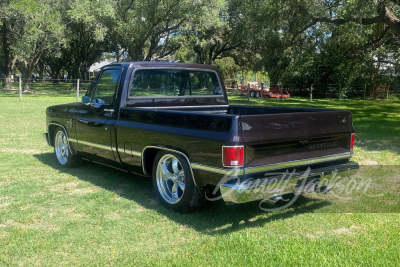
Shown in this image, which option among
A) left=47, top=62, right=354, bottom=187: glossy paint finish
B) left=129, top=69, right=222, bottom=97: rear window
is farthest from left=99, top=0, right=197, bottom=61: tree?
left=47, top=62, right=354, bottom=187: glossy paint finish

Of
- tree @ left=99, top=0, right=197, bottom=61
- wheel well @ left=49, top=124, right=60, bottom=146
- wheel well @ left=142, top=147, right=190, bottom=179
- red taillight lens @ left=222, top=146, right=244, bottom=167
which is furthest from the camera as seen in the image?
tree @ left=99, top=0, right=197, bottom=61

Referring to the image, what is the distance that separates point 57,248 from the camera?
361 cm

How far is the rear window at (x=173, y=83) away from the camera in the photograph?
539cm

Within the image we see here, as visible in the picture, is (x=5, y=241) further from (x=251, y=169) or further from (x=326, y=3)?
(x=326, y=3)

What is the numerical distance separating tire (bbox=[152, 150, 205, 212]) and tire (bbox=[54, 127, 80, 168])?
2.42m

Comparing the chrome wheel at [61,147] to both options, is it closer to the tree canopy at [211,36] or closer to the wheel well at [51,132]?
the wheel well at [51,132]

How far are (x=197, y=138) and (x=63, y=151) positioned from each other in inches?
147

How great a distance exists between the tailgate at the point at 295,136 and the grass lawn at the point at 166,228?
708 mm

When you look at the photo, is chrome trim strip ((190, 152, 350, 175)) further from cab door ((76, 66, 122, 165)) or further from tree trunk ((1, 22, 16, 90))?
tree trunk ((1, 22, 16, 90))

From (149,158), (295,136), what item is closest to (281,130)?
(295,136)

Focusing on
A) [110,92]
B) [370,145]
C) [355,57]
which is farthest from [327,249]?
[355,57]

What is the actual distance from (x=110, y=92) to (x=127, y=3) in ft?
81.3

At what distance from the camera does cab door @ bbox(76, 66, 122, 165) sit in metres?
5.36

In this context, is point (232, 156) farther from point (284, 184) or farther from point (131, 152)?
point (131, 152)
